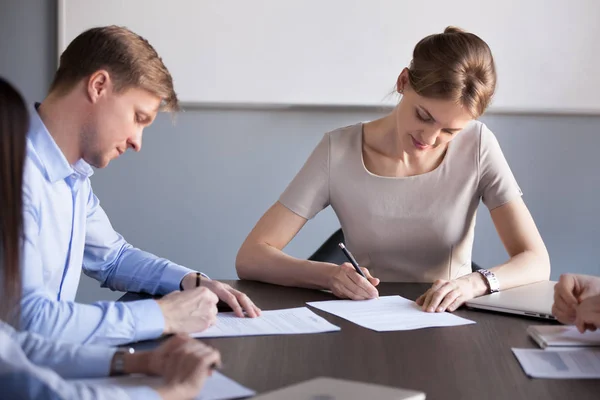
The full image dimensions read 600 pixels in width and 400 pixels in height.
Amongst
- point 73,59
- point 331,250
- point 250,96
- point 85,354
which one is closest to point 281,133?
point 250,96

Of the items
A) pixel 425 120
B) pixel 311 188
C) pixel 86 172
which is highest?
pixel 425 120

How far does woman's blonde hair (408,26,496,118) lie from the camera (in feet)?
6.55

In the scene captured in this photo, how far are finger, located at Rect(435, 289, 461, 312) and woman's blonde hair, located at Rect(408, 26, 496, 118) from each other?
523 mm

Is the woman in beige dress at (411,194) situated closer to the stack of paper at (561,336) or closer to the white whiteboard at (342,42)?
the stack of paper at (561,336)

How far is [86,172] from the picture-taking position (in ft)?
5.51

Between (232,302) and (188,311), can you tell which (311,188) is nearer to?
(232,302)

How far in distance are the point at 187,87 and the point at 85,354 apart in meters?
2.12

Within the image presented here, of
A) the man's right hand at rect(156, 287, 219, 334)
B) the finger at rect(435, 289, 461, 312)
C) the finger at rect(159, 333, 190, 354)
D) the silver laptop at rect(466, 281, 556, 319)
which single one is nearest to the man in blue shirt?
the man's right hand at rect(156, 287, 219, 334)

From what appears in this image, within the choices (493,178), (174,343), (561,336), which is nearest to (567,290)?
(561,336)

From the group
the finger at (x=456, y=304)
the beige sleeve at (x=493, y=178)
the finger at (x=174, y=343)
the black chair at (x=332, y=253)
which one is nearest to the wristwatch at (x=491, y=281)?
the finger at (x=456, y=304)

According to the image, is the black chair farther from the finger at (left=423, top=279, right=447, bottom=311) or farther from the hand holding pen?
the finger at (left=423, top=279, right=447, bottom=311)

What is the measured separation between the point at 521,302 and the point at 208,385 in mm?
865

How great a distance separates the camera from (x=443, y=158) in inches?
91.2

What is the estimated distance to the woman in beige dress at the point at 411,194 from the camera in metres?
2.09
